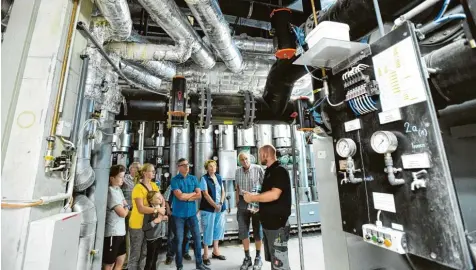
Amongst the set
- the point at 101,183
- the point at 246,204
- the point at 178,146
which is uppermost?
the point at 178,146

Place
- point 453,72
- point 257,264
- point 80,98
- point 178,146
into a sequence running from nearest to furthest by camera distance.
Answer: point 453,72, point 80,98, point 257,264, point 178,146

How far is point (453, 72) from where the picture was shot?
878mm

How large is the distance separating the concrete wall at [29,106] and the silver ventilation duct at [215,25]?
2.59 feet

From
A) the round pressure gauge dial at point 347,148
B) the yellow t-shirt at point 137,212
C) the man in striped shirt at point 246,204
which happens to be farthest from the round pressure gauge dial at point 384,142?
the yellow t-shirt at point 137,212

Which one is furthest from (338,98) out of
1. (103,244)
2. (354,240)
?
(103,244)

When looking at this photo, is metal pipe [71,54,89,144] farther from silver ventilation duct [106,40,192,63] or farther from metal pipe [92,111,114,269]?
silver ventilation duct [106,40,192,63]

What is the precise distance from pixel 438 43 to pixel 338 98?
47 centimetres

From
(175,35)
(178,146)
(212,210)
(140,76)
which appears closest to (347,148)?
(175,35)

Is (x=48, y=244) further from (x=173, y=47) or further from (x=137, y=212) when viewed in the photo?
(x=173, y=47)

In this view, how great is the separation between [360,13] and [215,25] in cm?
105

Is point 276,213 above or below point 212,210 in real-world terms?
above

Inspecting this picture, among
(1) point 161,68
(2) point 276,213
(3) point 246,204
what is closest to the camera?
(2) point 276,213

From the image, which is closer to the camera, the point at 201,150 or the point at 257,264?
the point at 257,264

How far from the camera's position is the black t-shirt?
6.16 feet
